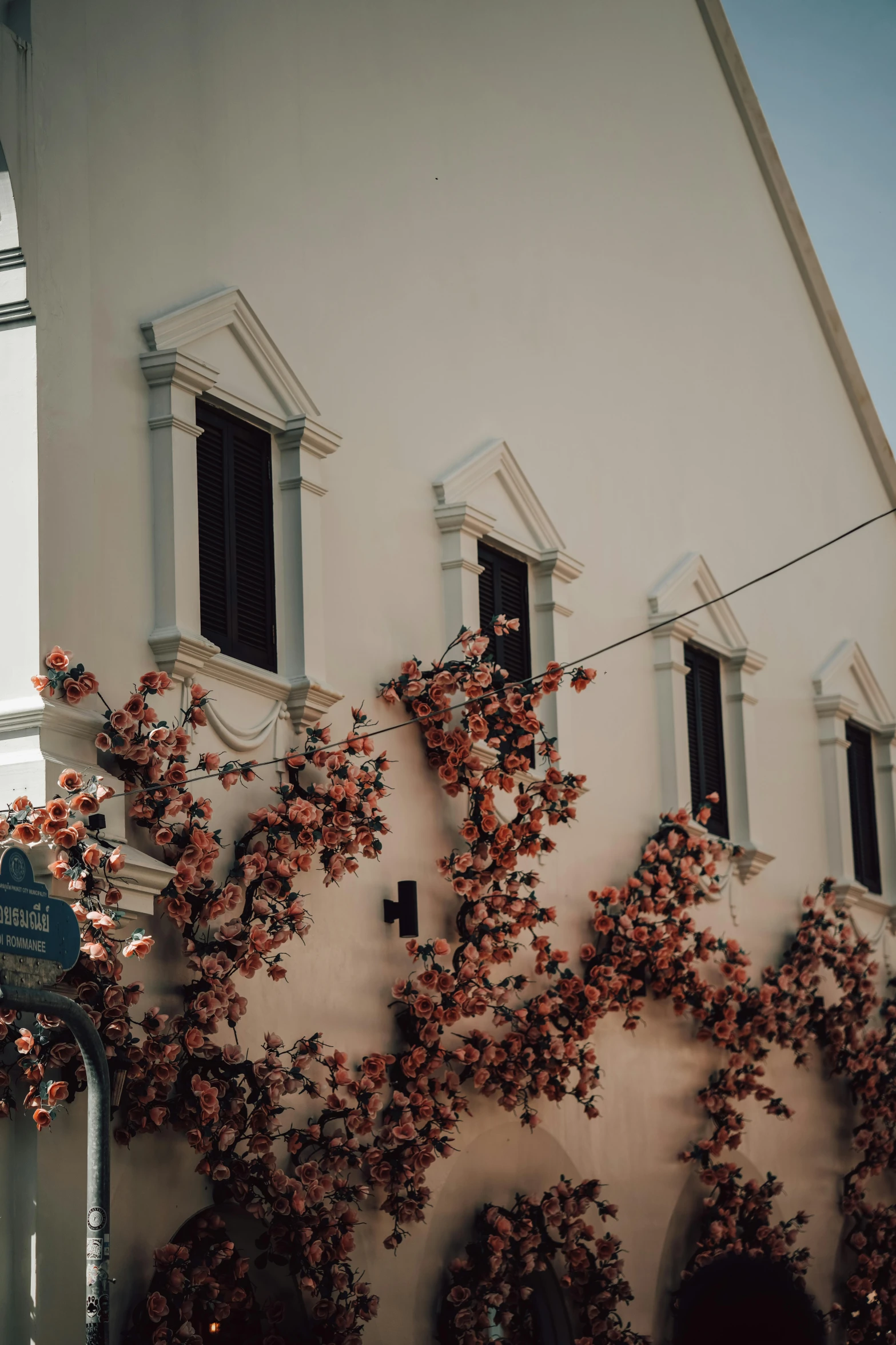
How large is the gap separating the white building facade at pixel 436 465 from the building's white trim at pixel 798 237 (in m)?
0.04

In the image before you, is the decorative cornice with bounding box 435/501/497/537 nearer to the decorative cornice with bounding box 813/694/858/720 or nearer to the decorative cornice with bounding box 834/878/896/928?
the decorative cornice with bounding box 813/694/858/720

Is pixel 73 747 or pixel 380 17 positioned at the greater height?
pixel 380 17

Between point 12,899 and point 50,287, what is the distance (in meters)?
3.95

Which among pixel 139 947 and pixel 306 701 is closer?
pixel 139 947

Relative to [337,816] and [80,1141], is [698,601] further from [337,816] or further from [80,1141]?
[80,1141]

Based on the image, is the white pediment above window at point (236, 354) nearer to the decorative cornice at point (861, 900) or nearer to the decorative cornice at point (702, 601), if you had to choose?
the decorative cornice at point (702, 601)

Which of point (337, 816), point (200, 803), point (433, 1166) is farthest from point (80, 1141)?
point (433, 1166)

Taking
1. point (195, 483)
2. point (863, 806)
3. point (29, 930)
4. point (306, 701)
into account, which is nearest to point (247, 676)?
point (306, 701)

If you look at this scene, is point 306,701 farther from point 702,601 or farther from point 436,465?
point 702,601

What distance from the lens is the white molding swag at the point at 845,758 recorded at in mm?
15164

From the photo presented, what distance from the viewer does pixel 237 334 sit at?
9133mm

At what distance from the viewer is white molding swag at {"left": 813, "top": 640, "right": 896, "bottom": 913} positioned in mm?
15164

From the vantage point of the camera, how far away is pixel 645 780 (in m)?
12.5

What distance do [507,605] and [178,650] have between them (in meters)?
3.62
